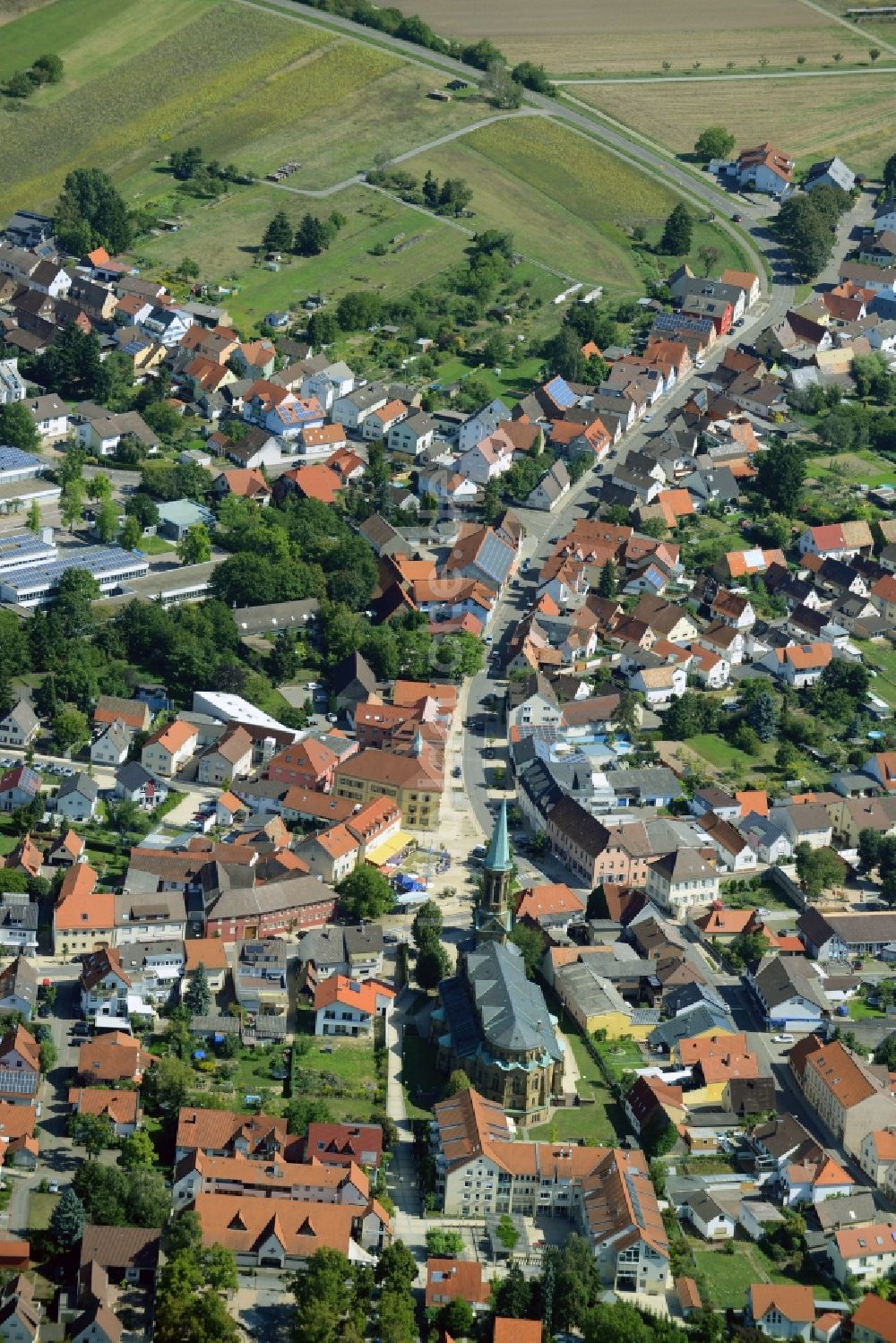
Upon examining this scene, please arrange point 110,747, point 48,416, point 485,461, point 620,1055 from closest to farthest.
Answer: point 620,1055 → point 110,747 → point 48,416 → point 485,461

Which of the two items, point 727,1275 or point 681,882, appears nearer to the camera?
point 727,1275

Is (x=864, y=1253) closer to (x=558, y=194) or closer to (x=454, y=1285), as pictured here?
(x=454, y=1285)

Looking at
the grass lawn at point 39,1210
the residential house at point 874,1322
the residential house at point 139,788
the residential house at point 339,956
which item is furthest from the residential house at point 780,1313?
the residential house at point 139,788

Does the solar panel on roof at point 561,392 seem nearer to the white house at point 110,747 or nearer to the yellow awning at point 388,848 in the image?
the white house at point 110,747

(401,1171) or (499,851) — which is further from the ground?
(499,851)

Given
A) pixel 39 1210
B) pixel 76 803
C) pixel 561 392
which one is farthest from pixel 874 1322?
pixel 561 392

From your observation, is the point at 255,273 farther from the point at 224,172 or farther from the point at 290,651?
the point at 290,651

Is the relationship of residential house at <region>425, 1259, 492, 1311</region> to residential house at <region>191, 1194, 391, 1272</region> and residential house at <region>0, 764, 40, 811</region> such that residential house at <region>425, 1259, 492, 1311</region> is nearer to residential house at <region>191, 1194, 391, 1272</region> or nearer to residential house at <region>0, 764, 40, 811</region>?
residential house at <region>191, 1194, 391, 1272</region>

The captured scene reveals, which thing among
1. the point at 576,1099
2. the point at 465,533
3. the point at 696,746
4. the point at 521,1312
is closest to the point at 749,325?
the point at 465,533
